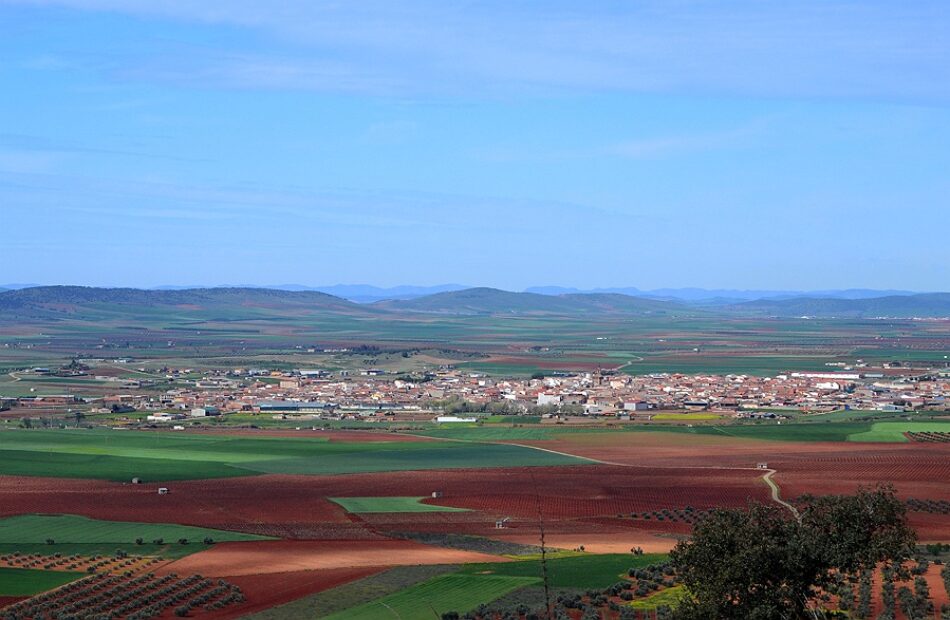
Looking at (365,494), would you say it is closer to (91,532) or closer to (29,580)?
(91,532)

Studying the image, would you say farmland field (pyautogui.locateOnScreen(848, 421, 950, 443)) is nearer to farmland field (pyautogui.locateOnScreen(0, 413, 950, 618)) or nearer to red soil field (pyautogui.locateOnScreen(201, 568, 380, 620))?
farmland field (pyautogui.locateOnScreen(0, 413, 950, 618))

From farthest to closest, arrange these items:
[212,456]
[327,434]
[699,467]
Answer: [327,434] → [212,456] → [699,467]

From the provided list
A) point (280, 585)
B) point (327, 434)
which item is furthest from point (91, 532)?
point (327, 434)

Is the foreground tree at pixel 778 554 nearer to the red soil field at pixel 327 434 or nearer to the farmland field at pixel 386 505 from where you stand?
the farmland field at pixel 386 505

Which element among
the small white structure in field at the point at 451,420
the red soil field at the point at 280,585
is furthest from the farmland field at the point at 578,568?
the small white structure in field at the point at 451,420

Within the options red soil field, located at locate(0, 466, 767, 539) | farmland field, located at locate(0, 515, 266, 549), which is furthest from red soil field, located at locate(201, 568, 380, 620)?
red soil field, located at locate(0, 466, 767, 539)

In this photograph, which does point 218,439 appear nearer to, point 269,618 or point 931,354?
point 269,618
